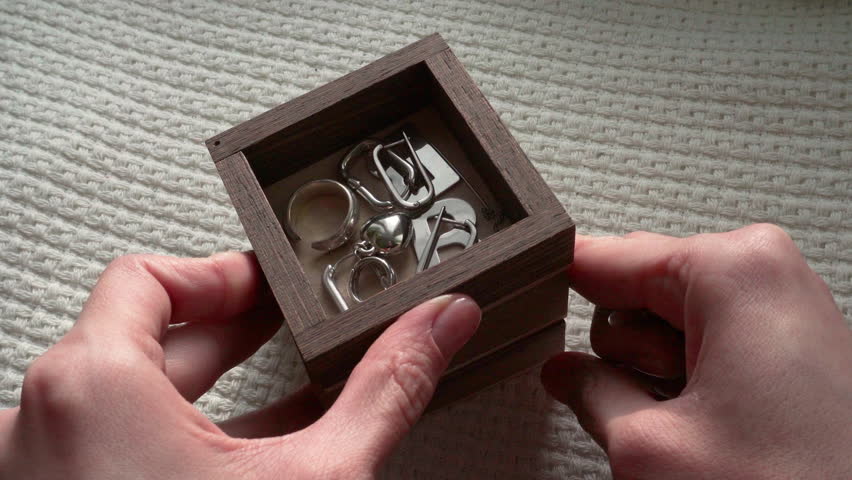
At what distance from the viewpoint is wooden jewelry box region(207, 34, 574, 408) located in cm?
45

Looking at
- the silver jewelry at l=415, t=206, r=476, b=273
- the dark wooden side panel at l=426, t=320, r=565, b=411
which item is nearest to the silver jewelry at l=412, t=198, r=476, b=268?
the silver jewelry at l=415, t=206, r=476, b=273

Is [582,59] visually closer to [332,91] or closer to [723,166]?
[723,166]

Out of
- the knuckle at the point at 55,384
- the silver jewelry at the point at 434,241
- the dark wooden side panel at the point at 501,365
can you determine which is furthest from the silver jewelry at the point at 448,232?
the knuckle at the point at 55,384

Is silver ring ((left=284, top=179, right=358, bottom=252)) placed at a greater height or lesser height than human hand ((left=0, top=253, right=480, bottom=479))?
greater

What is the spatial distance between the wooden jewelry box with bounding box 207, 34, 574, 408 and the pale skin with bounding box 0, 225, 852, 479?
3 centimetres

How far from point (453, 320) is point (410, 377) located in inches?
1.6

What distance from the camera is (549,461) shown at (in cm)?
58

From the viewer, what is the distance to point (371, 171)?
0.55 m

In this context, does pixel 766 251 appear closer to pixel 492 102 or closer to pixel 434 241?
pixel 434 241

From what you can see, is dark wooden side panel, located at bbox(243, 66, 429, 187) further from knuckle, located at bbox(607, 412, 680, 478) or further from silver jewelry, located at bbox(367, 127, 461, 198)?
knuckle, located at bbox(607, 412, 680, 478)

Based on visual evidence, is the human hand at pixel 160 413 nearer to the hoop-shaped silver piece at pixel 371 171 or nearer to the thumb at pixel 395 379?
the thumb at pixel 395 379

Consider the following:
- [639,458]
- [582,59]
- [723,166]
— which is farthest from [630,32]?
[639,458]

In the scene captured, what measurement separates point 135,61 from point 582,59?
1.48 ft

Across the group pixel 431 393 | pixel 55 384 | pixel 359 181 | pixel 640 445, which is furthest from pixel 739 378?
pixel 55 384
